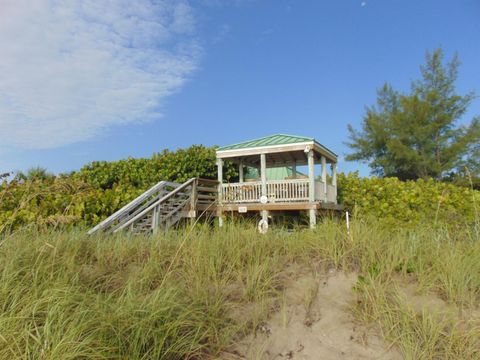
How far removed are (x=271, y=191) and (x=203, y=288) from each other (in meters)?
9.24

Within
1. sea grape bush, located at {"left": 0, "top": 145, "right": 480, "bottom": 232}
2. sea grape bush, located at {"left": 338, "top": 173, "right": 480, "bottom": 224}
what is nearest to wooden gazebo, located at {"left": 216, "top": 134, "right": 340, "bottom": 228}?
sea grape bush, located at {"left": 0, "top": 145, "right": 480, "bottom": 232}

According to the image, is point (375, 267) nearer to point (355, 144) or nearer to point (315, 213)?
point (315, 213)

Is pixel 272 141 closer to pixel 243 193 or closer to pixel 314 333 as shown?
pixel 243 193

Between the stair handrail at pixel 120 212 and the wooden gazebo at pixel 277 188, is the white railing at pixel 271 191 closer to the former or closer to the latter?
the wooden gazebo at pixel 277 188

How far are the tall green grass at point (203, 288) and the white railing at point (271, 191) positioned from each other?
709 centimetres

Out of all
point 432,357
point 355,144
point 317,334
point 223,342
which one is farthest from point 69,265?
point 355,144

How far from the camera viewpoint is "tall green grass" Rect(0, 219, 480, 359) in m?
2.17

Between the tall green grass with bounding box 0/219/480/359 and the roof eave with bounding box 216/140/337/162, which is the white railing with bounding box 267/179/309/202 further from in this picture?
the tall green grass with bounding box 0/219/480/359

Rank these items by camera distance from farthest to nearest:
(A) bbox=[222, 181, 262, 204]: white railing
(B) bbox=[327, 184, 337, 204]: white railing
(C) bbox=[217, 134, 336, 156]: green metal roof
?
(B) bbox=[327, 184, 337, 204]: white railing, (A) bbox=[222, 181, 262, 204]: white railing, (C) bbox=[217, 134, 336, 156]: green metal roof

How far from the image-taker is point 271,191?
12.0 metres

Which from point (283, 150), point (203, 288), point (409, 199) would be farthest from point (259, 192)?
point (203, 288)

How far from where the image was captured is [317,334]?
8.53ft

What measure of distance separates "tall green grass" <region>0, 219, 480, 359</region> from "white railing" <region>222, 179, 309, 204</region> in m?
7.09

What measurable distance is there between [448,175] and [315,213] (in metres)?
14.2
